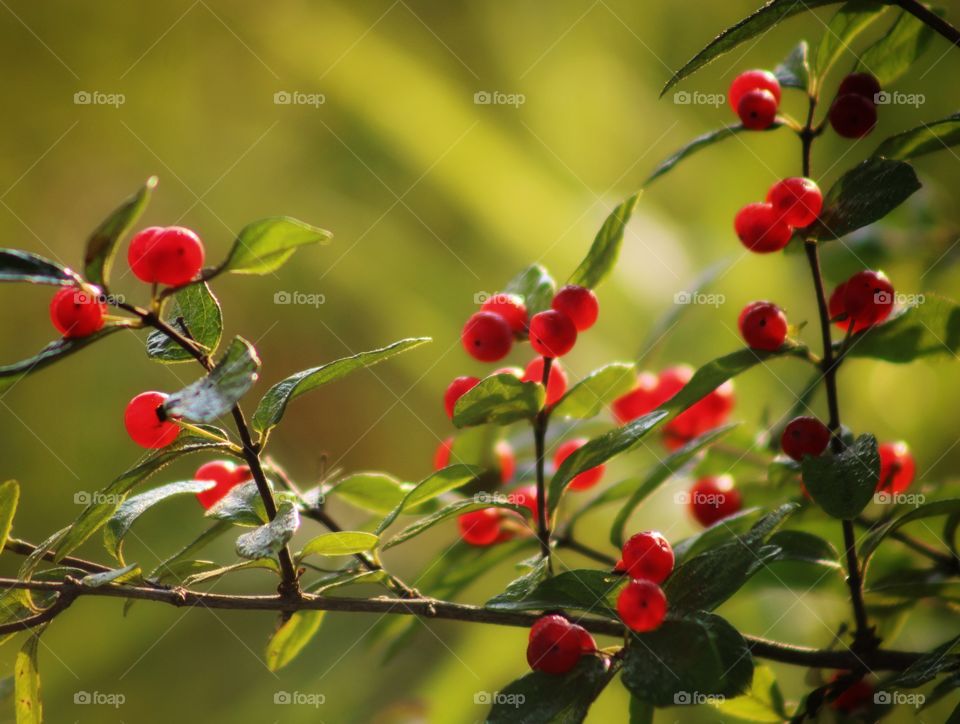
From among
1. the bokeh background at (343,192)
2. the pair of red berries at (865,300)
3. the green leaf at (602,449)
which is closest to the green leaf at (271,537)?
the green leaf at (602,449)

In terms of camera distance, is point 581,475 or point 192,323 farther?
point 581,475

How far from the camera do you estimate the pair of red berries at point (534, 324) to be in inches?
21.6

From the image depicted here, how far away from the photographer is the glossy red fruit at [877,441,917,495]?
2.18 ft

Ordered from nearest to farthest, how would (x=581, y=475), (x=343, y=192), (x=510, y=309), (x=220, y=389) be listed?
(x=220, y=389) → (x=510, y=309) → (x=581, y=475) → (x=343, y=192)

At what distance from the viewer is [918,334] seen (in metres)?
0.57

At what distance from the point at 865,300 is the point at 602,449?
0.19 metres

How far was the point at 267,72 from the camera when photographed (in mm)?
1933

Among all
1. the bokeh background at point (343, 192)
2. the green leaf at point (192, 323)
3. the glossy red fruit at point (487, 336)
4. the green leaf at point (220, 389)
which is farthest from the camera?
the bokeh background at point (343, 192)

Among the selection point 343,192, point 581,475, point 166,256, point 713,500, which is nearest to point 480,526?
point 581,475

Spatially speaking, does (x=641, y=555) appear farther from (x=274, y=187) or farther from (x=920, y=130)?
(x=274, y=187)

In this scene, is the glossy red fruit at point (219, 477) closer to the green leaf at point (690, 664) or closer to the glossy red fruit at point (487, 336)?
the glossy red fruit at point (487, 336)

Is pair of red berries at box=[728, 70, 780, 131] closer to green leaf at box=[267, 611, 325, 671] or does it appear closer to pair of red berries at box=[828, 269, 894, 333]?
pair of red berries at box=[828, 269, 894, 333]

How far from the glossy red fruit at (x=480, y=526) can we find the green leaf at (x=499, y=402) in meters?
0.12

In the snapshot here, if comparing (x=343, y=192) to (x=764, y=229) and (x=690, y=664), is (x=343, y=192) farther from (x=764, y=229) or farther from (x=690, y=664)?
(x=690, y=664)
